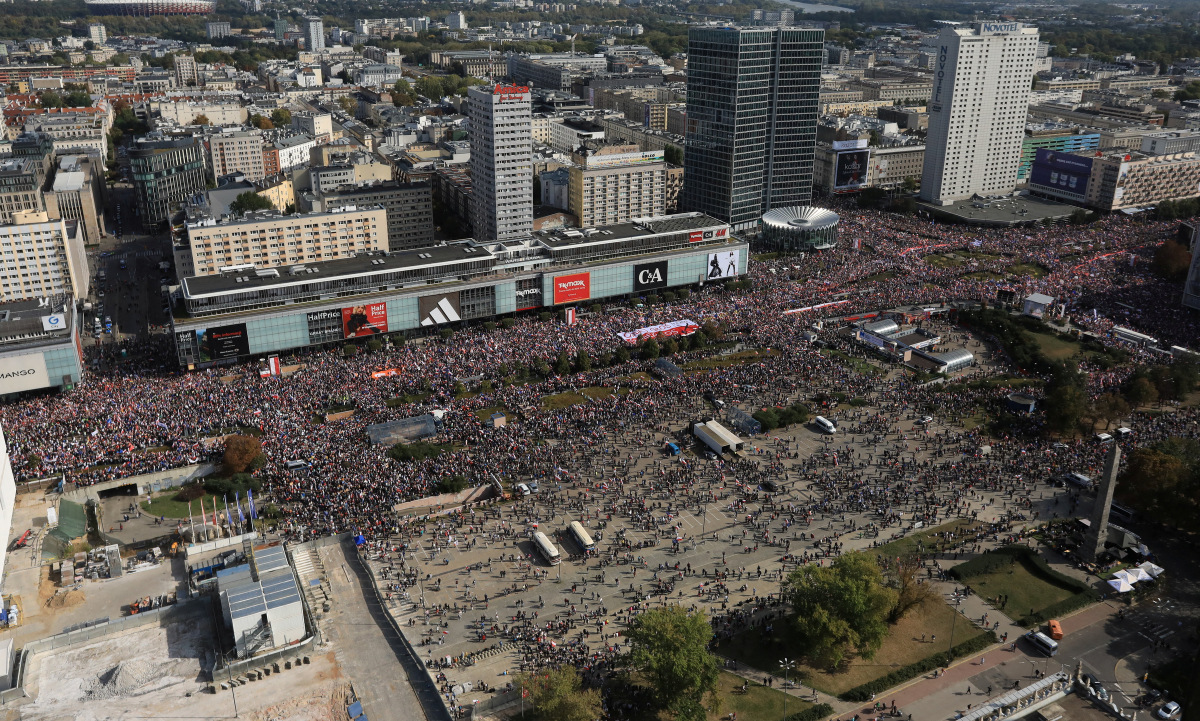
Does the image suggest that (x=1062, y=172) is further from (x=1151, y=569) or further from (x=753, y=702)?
(x=753, y=702)

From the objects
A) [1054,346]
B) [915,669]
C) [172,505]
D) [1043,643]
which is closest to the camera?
[915,669]

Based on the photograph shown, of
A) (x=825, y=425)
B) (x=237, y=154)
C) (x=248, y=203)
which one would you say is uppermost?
(x=237, y=154)

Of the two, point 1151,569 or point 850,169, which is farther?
point 850,169

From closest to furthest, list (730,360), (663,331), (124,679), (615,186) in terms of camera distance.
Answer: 1. (124,679)
2. (730,360)
3. (663,331)
4. (615,186)

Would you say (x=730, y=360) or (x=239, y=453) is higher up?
(x=239, y=453)

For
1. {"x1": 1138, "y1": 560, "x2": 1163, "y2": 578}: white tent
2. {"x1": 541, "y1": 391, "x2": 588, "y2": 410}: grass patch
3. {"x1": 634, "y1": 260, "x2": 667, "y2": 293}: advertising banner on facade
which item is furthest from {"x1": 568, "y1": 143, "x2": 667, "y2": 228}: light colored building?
{"x1": 1138, "y1": 560, "x2": 1163, "y2": 578}: white tent

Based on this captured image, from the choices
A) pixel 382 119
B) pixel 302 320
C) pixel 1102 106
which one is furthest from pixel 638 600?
pixel 1102 106

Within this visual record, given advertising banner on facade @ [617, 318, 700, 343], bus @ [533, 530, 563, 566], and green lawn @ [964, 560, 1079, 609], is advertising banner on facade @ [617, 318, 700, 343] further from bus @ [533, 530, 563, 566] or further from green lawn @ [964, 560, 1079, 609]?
green lawn @ [964, 560, 1079, 609]

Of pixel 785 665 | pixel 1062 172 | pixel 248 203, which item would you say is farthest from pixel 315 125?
pixel 785 665
